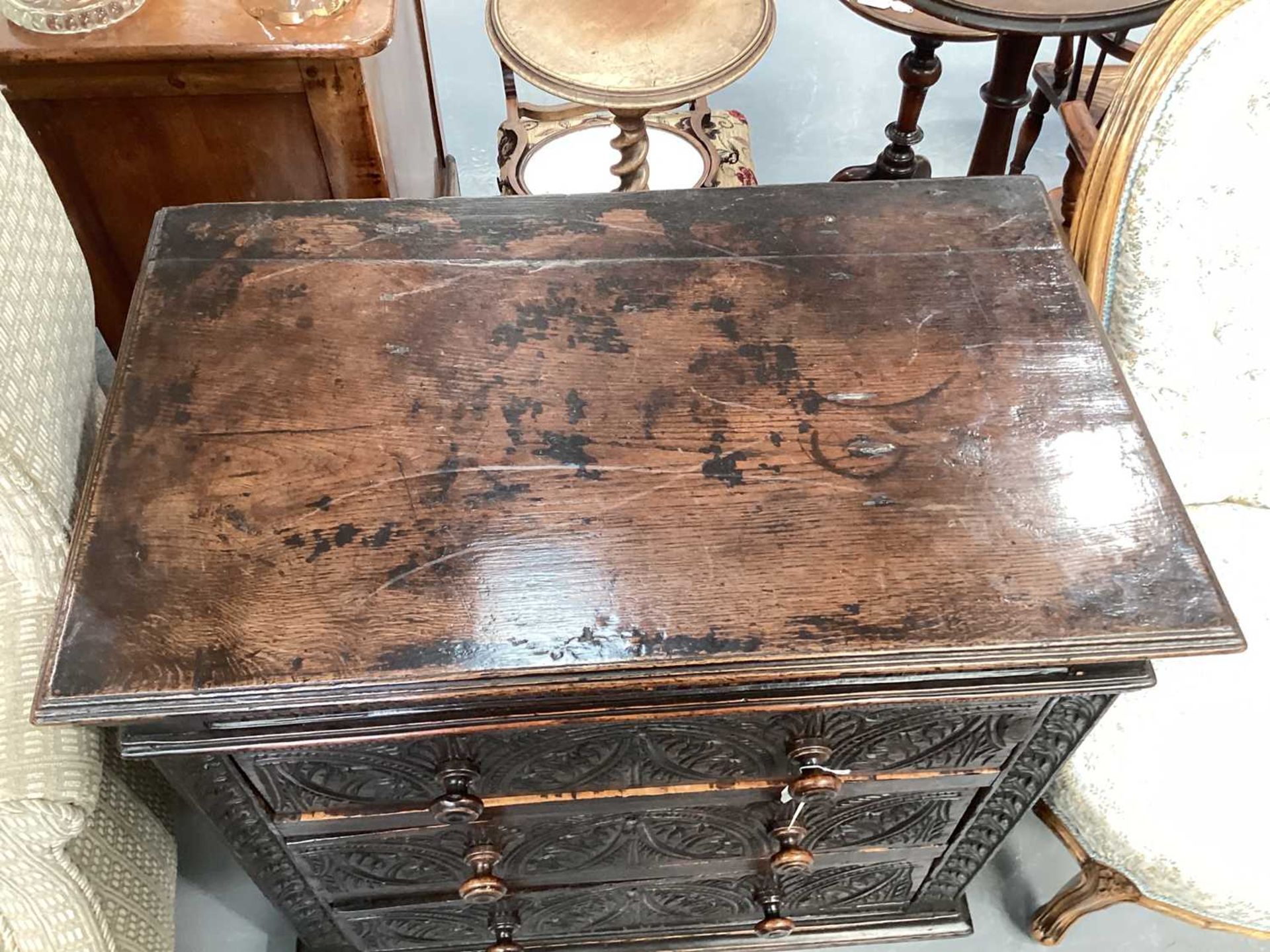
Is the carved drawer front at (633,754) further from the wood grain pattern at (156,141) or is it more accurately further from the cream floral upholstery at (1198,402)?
the wood grain pattern at (156,141)

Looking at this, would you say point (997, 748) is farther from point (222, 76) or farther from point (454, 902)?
point (222, 76)

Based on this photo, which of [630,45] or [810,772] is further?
[630,45]

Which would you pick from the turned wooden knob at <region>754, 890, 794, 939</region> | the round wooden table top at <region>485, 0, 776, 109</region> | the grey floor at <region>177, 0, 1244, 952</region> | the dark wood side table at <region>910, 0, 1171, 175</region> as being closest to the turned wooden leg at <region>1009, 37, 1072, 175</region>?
the grey floor at <region>177, 0, 1244, 952</region>

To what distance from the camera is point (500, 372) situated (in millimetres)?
857

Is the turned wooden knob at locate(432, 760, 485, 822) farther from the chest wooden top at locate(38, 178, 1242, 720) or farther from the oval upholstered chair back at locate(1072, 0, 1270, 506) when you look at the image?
the oval upholstered chair back at locate(1072, 0, 1270, 506)

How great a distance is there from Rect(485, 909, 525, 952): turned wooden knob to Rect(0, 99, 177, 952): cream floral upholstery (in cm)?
37

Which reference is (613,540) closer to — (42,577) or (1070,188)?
(42,577)

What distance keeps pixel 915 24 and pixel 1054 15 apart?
433 mm

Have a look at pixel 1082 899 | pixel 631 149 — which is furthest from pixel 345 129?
pixel 1082 899

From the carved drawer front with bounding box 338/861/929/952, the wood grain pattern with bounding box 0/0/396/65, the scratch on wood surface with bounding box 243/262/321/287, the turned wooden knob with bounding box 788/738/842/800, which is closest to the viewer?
the turned wooden knob with bounding box 788/738/842/800

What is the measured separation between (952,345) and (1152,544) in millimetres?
238

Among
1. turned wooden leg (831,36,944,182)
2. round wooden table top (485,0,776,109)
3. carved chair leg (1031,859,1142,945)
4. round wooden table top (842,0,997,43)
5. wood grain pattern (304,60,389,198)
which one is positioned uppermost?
round wooden table top (842,0,997,43)

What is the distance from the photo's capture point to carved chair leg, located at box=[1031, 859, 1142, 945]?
1.11 m

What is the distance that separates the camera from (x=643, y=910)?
1.12 meters
